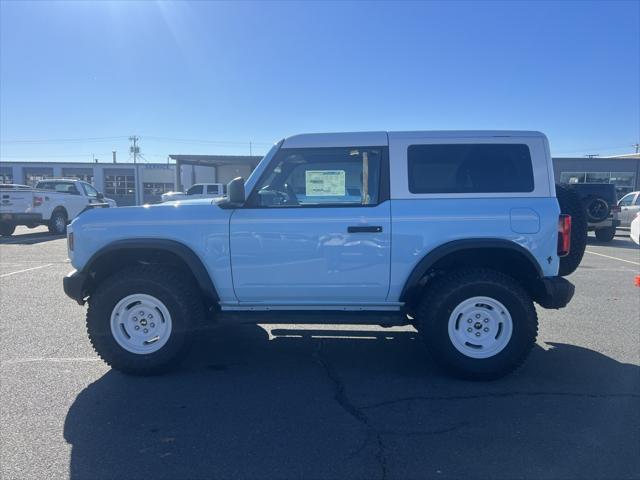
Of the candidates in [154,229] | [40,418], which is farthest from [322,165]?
[40,418]

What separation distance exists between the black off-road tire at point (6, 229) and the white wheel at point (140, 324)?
1423 cm

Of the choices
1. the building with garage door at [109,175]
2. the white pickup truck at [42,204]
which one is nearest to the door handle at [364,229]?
the white pickup truck at [42,204]

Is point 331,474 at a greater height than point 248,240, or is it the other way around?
point 248,240

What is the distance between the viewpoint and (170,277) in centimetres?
413

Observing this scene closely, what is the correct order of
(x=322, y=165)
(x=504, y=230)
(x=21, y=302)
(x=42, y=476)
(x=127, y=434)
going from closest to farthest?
(x=42, y=476) < (x=127, y=434) < (x=504, y=230) < (x=322, y=165) < (x=21, y=302)

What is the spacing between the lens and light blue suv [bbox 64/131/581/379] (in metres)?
3.97

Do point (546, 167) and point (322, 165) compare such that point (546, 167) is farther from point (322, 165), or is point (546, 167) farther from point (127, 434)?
point (127, 434)

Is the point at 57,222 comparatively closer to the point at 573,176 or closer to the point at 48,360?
the point at 48,360

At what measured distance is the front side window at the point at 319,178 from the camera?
13.6 feet

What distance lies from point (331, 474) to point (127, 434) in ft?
4.67

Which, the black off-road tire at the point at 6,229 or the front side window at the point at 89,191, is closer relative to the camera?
the black off-road tire at the point at 6,229

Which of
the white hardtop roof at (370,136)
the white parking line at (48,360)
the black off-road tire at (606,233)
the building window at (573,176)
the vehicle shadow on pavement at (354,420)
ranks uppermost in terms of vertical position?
the building window at (573,176)

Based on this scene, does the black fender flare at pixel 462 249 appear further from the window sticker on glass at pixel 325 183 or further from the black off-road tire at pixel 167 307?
the black off-road tire at pixel 167 307

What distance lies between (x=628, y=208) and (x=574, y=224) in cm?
1481
